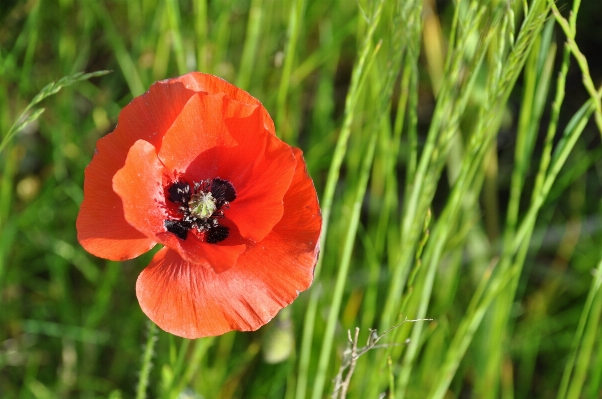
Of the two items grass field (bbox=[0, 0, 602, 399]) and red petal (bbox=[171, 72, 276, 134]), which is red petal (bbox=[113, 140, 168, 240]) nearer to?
red petal (bbox=[171, 72, 276, 134])

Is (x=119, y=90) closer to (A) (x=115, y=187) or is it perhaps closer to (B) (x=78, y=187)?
(B) (x=78, y=187)

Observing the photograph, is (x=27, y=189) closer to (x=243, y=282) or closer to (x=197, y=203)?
(x=197, y=203)

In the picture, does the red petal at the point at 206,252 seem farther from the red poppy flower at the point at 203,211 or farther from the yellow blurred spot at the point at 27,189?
the yellow blurred spot at the point at 27,189

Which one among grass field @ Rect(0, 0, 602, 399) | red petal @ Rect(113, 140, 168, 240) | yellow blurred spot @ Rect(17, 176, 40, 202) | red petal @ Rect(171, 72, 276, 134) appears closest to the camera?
red petal @ Rect(113, 140, 168, 240)

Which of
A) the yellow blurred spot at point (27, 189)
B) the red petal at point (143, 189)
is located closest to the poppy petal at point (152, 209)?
the red petal at point (143, 189)

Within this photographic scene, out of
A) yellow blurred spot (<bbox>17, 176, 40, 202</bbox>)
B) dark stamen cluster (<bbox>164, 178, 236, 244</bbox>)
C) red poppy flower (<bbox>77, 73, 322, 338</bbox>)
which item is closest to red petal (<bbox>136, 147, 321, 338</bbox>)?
red poppy flower (<bbox>77, 73, 322, 338</bbox>)
